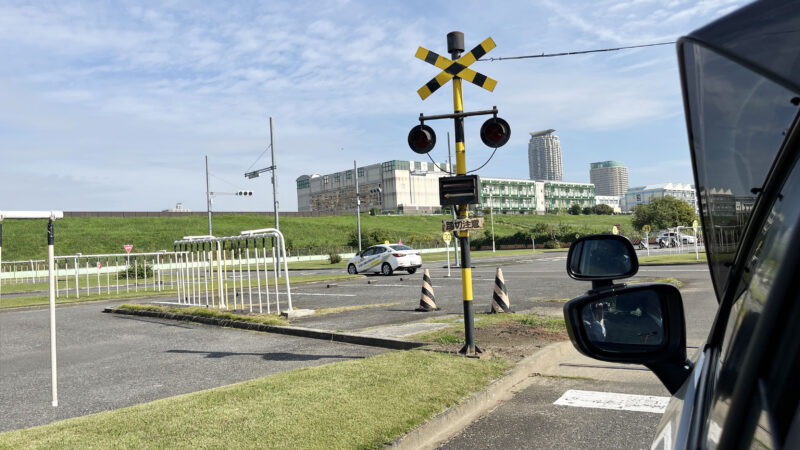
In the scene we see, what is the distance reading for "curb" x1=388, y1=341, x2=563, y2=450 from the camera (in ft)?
14.0

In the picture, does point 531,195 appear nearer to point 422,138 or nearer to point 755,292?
point 422,138

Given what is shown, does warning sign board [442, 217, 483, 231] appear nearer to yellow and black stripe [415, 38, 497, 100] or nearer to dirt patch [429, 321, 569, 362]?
dirt patch [429, 321, 569, 362]

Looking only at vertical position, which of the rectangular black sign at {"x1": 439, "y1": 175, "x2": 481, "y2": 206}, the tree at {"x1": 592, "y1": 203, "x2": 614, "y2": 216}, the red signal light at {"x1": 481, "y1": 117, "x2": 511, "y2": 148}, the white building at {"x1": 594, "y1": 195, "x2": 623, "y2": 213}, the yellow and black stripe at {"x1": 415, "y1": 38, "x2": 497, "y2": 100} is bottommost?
the rectangular black sign at {"x1": 439, "y1": 175, "x2": 481, "y2": 206}

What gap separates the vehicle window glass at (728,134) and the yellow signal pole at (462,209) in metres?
5.42

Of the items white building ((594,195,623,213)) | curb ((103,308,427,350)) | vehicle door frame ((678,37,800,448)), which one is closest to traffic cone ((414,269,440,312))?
curb ((103,308,427,350))

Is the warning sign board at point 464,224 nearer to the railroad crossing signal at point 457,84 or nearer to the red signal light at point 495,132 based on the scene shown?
the railroad crossing signal at point 457,84

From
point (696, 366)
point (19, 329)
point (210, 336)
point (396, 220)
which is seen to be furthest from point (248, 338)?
point (396, 220)

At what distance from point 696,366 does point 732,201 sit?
1.41ft

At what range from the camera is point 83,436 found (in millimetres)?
4238

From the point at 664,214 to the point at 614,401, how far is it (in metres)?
70.4

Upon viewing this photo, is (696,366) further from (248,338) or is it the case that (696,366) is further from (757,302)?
(248,338)

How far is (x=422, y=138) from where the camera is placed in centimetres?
702

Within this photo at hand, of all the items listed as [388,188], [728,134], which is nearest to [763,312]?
[728,134]

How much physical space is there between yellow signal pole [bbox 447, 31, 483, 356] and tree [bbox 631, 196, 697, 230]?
2721 inches
